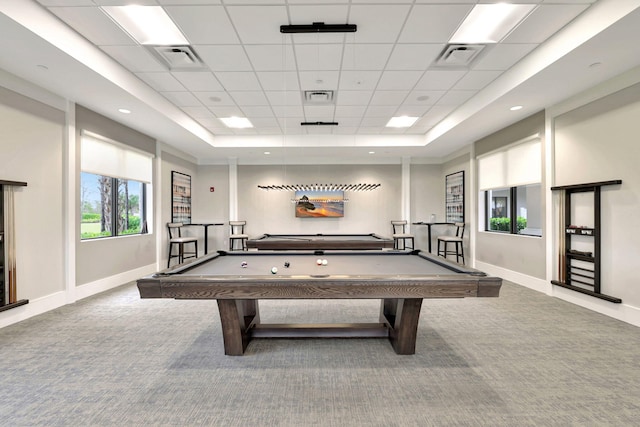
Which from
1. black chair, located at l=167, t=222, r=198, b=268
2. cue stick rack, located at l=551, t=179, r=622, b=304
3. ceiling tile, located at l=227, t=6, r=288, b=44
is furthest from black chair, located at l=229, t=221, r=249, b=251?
cue stick rack, located at l=551, t=179, r=622, b=304

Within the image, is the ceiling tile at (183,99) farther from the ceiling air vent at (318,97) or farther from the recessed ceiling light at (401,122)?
the recessed ceiling light at (401,122)

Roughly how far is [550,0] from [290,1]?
2154mm

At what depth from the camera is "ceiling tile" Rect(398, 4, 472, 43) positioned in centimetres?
262

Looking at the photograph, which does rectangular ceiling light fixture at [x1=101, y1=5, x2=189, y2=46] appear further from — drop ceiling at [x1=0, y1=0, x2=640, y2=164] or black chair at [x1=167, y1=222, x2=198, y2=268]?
black chair at [x1=167, y1=222, x2=198, y2=268]

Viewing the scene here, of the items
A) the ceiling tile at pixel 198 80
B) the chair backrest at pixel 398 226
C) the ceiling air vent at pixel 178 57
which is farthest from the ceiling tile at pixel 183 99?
the chair backrest at pixel 398 226

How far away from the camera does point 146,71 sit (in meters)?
3.71

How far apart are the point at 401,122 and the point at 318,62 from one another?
2.82 metres

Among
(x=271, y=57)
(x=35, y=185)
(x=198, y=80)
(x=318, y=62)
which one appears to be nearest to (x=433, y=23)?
(x=318, y=62)

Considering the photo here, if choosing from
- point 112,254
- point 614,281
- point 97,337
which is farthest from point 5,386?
point 614,281

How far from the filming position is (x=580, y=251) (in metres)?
3.94

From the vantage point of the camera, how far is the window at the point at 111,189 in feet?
14.8

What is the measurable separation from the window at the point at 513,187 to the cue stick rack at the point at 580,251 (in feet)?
1.95

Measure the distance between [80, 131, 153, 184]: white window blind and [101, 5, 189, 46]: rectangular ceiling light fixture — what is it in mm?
2096

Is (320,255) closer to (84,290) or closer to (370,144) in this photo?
(84,290)
